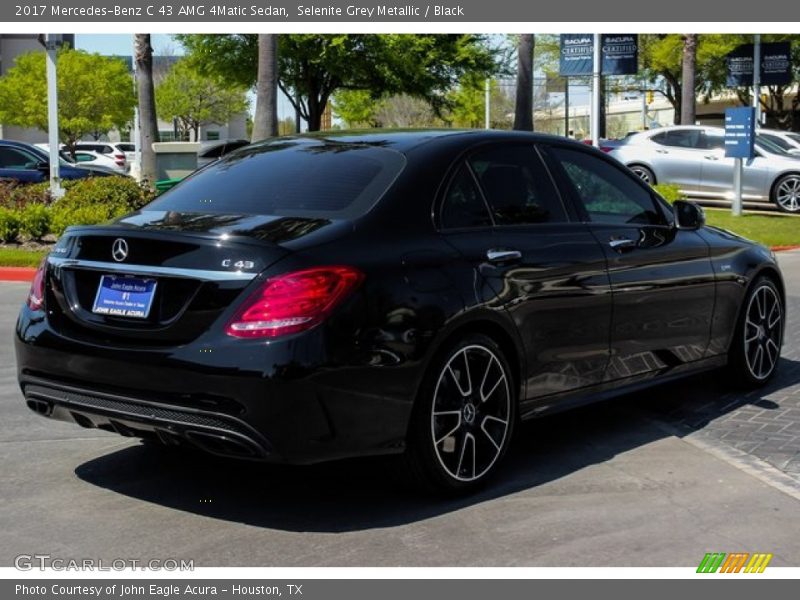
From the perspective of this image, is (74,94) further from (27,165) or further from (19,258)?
(19,258)

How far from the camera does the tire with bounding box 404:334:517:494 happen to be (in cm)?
489

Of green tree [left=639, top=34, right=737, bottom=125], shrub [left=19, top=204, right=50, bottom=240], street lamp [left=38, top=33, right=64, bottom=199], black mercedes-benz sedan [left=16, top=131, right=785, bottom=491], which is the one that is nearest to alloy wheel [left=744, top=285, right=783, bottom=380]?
black mercedes-benz sedan [left=16, top=131, right=785, bottom=491]

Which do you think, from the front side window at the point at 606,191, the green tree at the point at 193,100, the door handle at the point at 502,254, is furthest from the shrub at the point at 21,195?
the green tree at the point at 193,100

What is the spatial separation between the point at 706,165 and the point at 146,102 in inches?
506

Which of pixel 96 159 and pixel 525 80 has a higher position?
pixel 525 80

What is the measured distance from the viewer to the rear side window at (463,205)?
17.2 ft

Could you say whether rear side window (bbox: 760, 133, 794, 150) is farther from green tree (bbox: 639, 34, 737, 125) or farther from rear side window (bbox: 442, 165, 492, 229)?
green tree (bbox: 639, 34, 737, 125)

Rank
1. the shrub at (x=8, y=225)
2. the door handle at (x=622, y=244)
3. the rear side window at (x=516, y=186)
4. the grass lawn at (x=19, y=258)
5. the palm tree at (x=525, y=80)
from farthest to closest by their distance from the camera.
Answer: the palm tree at (x=525, y=80)
the shrub at (x=8, y=225)
the grass lawn at (x=19, y=258)
the door handle at (x=622, y=244)
the rear side window at (x=516, y=186)

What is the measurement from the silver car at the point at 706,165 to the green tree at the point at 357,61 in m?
10.9

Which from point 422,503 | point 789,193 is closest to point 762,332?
point 422,503

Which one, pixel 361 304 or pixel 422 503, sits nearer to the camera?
pixel 361 304

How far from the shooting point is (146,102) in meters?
26.5

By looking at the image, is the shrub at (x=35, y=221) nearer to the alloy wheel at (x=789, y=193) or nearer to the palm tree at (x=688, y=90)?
the alloy wheel at (x=789, y=193)

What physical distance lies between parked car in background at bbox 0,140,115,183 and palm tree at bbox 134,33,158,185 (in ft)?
5.61
